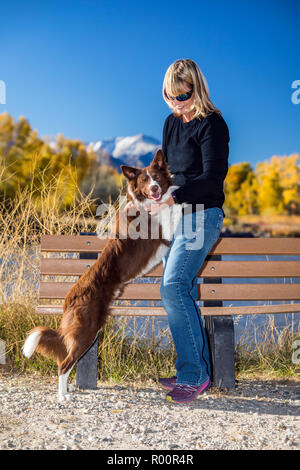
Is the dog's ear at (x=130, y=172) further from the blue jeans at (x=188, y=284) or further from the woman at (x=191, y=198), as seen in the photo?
the blue jeans at (x=188, y=284)

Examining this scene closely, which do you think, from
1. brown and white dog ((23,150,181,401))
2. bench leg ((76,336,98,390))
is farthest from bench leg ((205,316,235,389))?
bench leg ((76,336,98,390))

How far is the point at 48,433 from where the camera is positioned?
2.31m

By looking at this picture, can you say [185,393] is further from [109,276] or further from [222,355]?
[109,276]

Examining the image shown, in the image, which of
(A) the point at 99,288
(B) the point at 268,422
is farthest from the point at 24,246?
(B) the point at 268,422

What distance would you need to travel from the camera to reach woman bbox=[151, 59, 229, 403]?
8.67 feet

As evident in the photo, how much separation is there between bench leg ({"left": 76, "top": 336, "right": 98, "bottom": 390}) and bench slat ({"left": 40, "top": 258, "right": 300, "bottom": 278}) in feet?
2.02

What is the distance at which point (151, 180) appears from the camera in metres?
2.91

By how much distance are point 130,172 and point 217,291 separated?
3.90 ft

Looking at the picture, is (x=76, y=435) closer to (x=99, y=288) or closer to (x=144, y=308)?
(x=99, y=288)

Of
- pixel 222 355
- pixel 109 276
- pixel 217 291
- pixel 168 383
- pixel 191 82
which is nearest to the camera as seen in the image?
pixel 191 82

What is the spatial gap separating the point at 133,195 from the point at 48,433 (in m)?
1.64

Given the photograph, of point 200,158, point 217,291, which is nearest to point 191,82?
point 200,158

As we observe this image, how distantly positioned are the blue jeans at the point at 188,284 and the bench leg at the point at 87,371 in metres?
0.72

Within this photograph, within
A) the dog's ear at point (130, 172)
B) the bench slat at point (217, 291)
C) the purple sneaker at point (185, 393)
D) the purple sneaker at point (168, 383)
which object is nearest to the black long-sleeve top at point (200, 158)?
the dog's ear at point (130, 172)
